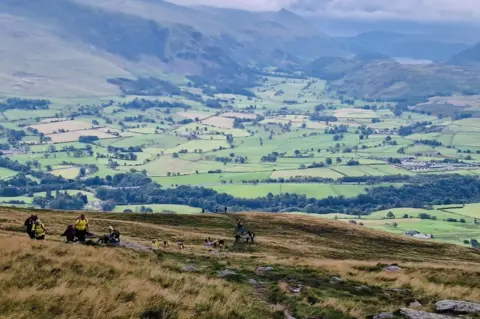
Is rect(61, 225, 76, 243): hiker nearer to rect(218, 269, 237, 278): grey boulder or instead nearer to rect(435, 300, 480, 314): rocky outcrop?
rect(218, 269, 237, 278): grey boulder

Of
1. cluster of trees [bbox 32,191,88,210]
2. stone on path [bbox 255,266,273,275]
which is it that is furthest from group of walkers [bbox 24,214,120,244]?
cluster of trees [bbox 32,191,88,210]

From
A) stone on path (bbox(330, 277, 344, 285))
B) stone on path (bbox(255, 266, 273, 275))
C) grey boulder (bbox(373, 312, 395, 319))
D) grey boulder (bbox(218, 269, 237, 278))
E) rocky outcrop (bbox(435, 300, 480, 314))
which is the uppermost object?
grey boulder (bbox(218, 269, 237, 278))

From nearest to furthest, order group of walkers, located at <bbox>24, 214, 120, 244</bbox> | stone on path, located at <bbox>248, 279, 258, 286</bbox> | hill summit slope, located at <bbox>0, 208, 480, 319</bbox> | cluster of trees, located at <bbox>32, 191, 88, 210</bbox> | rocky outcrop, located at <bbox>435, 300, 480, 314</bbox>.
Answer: hill summit slope, located at <bbox>0, 208, 480, 319</bbox>, rocky outcrop, located at <bbox>435, 300, 480, 314</bbox>, stone on path, located at <bbox>248, 279, 258, 286</bbox>, group of walkers, located at <bbox>24, 214, 120, 244</bbox>, cluster of trees, located at <bbox>32, 191, 88, 210</bbox>

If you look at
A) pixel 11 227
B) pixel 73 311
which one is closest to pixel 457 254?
pixel 11 227

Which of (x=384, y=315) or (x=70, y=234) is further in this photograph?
(x=70, y=234)

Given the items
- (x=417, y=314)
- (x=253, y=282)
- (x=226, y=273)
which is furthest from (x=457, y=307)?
(x=226, y=273)

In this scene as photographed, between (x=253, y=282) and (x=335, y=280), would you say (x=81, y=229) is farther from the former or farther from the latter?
(x=335, y=280)

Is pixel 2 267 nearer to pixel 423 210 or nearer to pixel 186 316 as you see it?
pixel 186 316

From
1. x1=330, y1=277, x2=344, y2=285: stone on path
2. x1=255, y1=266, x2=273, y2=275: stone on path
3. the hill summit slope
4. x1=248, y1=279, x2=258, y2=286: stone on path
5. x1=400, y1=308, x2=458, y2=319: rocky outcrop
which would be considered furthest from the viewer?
x1=255, y1=266, x2=273, y2=275: stone on path

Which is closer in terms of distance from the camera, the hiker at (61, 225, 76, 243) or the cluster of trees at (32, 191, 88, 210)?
the hiker at (61, 225, 76, 243)

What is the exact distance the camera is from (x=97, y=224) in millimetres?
61125

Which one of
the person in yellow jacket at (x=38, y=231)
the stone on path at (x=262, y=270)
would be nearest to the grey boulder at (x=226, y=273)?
the stone on path at (x=262, y=270)

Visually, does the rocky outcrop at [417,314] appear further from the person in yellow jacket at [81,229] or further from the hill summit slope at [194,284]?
the person in yellow jacket at [81,229]

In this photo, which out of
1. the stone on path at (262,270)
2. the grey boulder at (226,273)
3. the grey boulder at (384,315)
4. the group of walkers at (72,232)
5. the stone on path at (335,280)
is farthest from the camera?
the group of walkers at (72,232)
